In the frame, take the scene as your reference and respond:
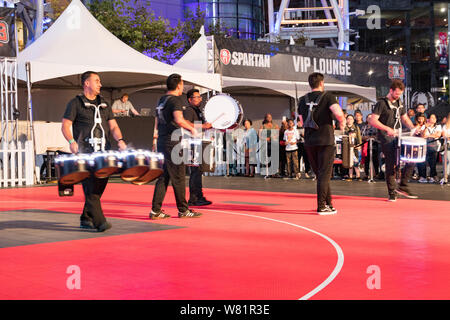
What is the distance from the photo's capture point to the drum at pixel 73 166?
7.84m

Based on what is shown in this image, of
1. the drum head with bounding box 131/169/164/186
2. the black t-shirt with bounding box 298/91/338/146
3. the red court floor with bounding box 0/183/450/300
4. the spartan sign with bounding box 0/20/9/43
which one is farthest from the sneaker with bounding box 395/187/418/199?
the spartan sign with bounding box 0/20/9/43

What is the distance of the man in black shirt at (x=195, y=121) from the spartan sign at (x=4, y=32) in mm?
8294

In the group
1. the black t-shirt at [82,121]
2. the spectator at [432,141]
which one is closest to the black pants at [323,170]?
the black t-shirt at [82,121]

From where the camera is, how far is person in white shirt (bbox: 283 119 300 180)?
20031 mm

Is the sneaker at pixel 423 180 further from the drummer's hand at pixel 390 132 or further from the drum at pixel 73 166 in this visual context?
the drum at pixel 73 166

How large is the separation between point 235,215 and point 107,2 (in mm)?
29933

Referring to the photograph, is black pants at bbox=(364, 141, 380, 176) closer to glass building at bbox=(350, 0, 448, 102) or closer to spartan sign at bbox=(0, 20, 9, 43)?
spartan sign at bbox=(0, 20, 9, 43)

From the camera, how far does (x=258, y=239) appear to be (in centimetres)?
816

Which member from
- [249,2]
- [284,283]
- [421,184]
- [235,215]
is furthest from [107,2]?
[249,2]

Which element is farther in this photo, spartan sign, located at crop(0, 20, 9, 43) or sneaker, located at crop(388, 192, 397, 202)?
spartan sign, located at crop(0, 20, 9, 43)

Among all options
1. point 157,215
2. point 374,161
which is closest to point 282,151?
point 374,161

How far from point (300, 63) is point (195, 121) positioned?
13.4m

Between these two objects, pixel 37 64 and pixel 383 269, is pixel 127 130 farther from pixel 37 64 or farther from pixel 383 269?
pixel 383 269

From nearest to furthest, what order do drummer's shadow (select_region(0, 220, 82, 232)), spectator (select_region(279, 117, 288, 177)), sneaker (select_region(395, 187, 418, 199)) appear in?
drummer's shadow (select_region(0, 220, 82, 232)), sneaker (select_region(395, 187, 418, 199)), spectator (select_region(279, 117, 288, 177))
